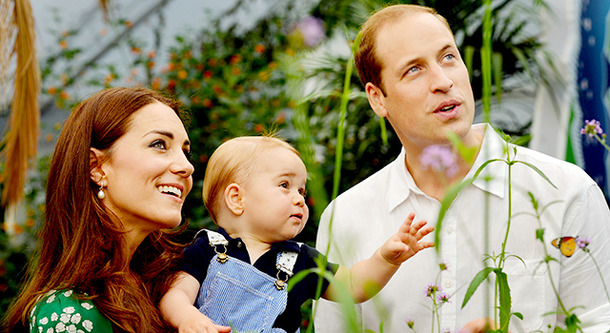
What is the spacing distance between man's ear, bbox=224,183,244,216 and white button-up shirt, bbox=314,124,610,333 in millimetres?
267

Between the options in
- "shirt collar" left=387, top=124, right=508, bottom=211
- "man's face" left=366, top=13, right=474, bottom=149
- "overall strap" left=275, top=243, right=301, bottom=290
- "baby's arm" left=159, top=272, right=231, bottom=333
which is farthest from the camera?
"shirt collar" left=387, top=124, right=508, bottom=211

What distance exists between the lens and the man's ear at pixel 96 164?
1.76 metres

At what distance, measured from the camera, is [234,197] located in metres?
1.95

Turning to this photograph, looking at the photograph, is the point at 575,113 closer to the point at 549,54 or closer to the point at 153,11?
the point at 549,54

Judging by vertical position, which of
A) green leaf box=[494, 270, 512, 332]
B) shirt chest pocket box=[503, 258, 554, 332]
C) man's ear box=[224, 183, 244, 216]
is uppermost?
green leaf box=[494, 270, 512, 332]

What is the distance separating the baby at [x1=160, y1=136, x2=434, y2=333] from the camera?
5.70 ft

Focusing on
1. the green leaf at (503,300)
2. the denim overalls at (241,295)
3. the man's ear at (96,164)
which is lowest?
the denim overalls at (241,295)

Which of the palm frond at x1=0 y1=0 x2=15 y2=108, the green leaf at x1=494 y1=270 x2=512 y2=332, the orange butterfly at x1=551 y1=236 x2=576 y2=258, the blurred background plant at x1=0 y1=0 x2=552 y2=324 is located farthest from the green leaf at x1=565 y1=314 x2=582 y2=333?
the blurred background plant at x1=0 y1=0 x2=552 y2=324

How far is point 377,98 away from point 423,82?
0.78 feet

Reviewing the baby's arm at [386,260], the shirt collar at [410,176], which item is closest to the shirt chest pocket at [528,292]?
the shirt collar at [410,176]

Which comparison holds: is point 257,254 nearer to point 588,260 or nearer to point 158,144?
point 158,144

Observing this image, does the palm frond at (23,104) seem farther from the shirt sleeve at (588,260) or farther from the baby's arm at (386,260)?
the shirt sleeve at (588,260)

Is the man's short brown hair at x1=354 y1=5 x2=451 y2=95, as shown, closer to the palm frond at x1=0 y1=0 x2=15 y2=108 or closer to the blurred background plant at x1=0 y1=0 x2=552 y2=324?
the blurred background plant at x1=0 y1=0 x2=552 y2=324

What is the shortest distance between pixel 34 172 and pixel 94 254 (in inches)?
148
